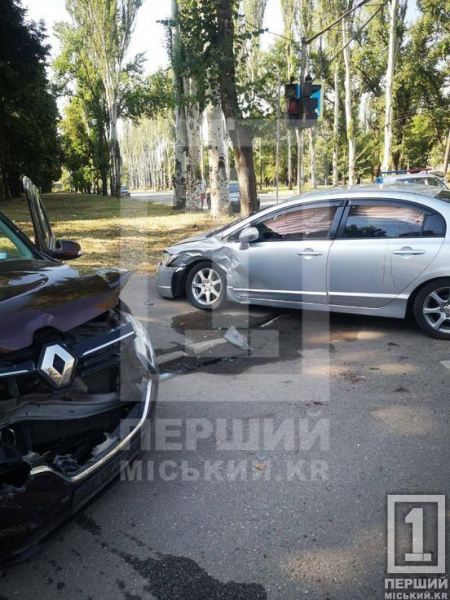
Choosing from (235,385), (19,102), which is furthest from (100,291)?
(19,102)

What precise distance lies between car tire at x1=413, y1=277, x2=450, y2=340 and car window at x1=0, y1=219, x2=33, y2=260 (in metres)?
3.85

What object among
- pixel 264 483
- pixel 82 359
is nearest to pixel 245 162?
pixel 264 483

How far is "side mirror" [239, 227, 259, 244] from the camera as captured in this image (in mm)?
5926

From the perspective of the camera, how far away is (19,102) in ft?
71.1

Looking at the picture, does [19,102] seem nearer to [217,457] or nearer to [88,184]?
[217,457]

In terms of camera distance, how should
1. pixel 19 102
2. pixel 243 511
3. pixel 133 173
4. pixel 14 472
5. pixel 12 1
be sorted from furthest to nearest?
pixel 133 173 → pixel 19 102 → pixel 12 1 → pixel 243 511 → pixel 14 472

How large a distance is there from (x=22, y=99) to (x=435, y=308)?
2155 centimetres

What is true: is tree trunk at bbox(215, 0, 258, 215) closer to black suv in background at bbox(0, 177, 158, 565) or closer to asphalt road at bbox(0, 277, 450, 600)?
asphalt road at bbox(0, 277, 450, 600)

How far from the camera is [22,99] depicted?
21203 millimetres

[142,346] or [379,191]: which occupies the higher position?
[379,191]

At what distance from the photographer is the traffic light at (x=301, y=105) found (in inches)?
409

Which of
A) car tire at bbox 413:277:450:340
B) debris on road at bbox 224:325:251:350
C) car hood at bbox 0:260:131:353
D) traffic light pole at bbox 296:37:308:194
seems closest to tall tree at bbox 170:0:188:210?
traffic light pole at bbox 296:37:308:194

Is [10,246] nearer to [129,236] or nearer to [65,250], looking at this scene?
[65,250]

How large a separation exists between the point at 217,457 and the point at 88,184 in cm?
6638
